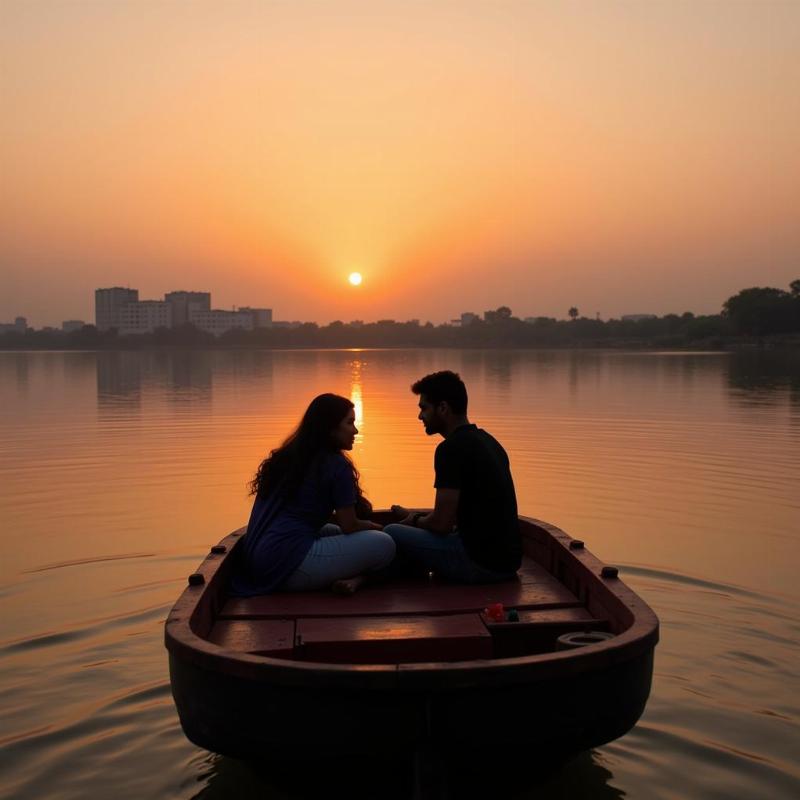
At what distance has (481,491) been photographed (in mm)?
6645

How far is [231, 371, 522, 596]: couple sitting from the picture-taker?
6551mm

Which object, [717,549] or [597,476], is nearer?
[717,549]

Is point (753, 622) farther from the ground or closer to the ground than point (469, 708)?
closer to the ground

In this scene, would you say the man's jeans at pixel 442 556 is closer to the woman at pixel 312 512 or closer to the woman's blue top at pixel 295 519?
the woman at pixel 312 512

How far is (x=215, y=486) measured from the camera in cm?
1586

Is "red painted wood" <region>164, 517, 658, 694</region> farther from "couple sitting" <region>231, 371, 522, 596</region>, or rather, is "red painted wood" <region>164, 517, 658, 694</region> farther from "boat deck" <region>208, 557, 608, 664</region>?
"couple sitting" <region>231, 371, 522, 596</region>

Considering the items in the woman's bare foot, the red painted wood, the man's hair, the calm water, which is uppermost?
the man's hair

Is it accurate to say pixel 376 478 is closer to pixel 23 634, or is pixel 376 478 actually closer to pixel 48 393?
pixel 23 634

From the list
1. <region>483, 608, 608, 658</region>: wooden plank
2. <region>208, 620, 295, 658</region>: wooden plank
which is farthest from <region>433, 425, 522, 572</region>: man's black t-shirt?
<region>208, 620, 295, 658</region>: wooden plank

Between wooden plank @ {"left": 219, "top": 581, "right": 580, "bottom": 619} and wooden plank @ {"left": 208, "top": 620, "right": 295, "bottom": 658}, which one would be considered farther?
wooden plank @ {"left": 219, "top": 581, "right": 580, "bottom": 619}

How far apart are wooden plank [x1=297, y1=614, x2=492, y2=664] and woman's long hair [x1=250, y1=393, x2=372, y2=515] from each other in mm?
1095

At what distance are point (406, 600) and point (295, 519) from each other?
930 millimetres

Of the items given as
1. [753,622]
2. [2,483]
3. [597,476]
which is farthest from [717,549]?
[2,483]

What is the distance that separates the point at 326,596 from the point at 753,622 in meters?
4.15
